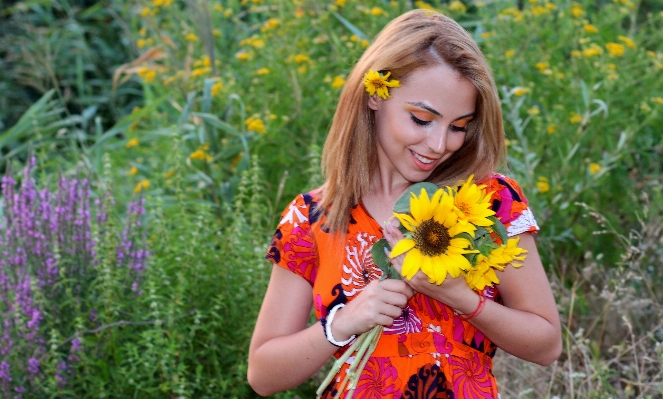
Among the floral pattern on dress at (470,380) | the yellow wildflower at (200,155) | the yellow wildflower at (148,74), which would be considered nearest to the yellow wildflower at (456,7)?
the yellow wildflower at (200,155)

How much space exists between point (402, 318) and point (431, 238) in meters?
0.27

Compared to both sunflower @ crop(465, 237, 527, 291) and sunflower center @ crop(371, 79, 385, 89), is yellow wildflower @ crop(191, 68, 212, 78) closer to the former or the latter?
sunflower center @ crop(371, 79, 385, 89)

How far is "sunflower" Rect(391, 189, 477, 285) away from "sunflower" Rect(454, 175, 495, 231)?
2cm

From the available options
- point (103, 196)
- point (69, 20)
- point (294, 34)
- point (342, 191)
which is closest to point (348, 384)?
point (342, 191)

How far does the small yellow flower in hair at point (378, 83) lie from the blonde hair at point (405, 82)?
0.07 feet

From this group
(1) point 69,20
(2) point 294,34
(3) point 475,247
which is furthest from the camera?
(1) point 69,20

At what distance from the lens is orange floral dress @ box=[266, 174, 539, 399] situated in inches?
68.0

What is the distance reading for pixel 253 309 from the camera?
273cm

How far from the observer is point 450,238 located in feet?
5.13

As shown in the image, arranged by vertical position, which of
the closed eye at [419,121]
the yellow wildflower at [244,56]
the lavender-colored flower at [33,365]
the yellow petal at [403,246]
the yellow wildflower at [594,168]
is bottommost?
the lavender-colored flower at [33,365]

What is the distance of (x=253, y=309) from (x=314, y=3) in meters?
A: 1.70

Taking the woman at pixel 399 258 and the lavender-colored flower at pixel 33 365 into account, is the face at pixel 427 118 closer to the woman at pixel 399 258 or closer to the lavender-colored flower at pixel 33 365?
the woman at pixel 399 258

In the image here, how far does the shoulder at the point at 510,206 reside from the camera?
1.75 m

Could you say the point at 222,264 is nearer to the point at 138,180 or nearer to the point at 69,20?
the point at 138,180
